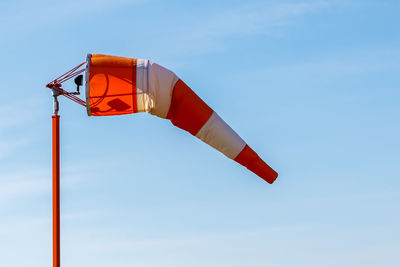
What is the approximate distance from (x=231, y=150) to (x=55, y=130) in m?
4.48

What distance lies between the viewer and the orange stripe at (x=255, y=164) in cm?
1659

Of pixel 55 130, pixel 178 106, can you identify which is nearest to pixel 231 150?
pixel 178 106

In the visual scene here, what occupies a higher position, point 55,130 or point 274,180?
point 55,130

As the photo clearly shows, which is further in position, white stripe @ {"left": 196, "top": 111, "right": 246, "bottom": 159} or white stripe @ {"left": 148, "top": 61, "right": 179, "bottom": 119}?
white stripe @ {"left": 196, "top": 111, "right": 246, "bottom": 159}

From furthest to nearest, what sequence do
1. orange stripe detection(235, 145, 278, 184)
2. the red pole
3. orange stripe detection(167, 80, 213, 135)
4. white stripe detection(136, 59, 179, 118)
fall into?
1. orange stripe detection(235, 145, 278, 184)
2. orange stripe detection(167, 80, 213, 135)
3. white stripe detection(136, 59, 179, 118)
4. the red pole

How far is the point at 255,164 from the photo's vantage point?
16672 millimetres

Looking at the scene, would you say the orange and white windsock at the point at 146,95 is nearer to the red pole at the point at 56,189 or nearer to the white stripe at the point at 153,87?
the white stripe at the point at 153,87

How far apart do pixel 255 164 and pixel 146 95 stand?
342 centimetres

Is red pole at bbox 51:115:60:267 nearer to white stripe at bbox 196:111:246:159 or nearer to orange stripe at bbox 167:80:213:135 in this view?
orange stripe at bbox 167:80:213:135

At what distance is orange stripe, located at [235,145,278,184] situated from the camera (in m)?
16.6

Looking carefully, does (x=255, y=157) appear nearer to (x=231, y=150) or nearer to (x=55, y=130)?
(x=231, y=150)

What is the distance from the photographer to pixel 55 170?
49.4 ft

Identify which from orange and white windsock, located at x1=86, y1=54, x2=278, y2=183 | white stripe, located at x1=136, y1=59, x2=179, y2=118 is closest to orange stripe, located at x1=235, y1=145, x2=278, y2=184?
orange and white windsock, located at x1=86, y1=54, x2=278, y2=183

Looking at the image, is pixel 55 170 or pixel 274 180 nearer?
pixel 55 170
